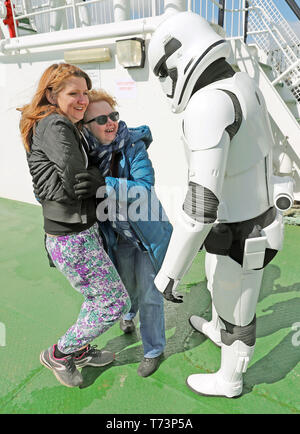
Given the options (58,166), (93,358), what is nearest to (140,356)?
(93,358)

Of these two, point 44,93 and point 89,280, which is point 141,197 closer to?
point 89,280

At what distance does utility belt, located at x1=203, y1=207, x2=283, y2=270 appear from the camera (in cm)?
145

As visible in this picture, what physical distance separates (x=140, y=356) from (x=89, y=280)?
0.79 m

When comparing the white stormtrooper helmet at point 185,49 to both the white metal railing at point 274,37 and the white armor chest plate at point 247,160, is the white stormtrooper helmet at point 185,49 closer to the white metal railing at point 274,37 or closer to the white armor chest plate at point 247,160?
the white armor chest plate at point 247,160

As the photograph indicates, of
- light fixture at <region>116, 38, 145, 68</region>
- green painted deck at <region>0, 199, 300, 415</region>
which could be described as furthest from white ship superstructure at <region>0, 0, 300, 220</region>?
green painted deck at <region>0, 199, 300, 415</region>

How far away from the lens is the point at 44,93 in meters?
1.49

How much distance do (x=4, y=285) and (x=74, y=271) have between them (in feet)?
5.81

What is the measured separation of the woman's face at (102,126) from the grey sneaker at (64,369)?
4.00 feet

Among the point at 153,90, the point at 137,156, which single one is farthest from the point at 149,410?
the point at 153,90

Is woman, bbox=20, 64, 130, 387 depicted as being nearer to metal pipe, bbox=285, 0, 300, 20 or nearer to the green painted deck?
the green painted deck

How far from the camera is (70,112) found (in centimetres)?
153

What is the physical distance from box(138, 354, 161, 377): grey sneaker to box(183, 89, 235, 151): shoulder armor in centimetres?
135
